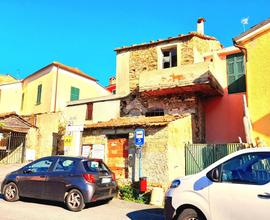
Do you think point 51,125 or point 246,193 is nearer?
point 246,193

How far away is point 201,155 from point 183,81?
4.74 metres

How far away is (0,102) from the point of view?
29.2 metres

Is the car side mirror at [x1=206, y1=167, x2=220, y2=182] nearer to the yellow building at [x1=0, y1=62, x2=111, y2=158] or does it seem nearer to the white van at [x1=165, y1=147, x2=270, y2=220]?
the white van at [x1=165, y1=147, x2=270, y2=220]

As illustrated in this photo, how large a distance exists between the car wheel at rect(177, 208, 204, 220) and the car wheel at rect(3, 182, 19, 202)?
6.23 meters

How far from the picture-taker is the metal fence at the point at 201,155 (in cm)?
1233

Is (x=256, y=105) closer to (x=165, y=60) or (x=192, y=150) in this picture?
(x=192, y=150)

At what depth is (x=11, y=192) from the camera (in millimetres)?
9766

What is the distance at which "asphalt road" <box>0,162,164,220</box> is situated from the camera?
7777 millimetres

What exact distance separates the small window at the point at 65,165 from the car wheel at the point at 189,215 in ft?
14.6

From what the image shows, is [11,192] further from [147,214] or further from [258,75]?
[258,75]

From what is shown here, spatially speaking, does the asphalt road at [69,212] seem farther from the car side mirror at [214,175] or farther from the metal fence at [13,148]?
the metal fence at [13,148]

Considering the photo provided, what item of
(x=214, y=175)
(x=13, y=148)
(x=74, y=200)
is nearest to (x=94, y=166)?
(x=74, y=200)

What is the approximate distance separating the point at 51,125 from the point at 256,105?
1493 cm

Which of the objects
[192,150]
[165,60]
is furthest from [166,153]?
[165,60]
